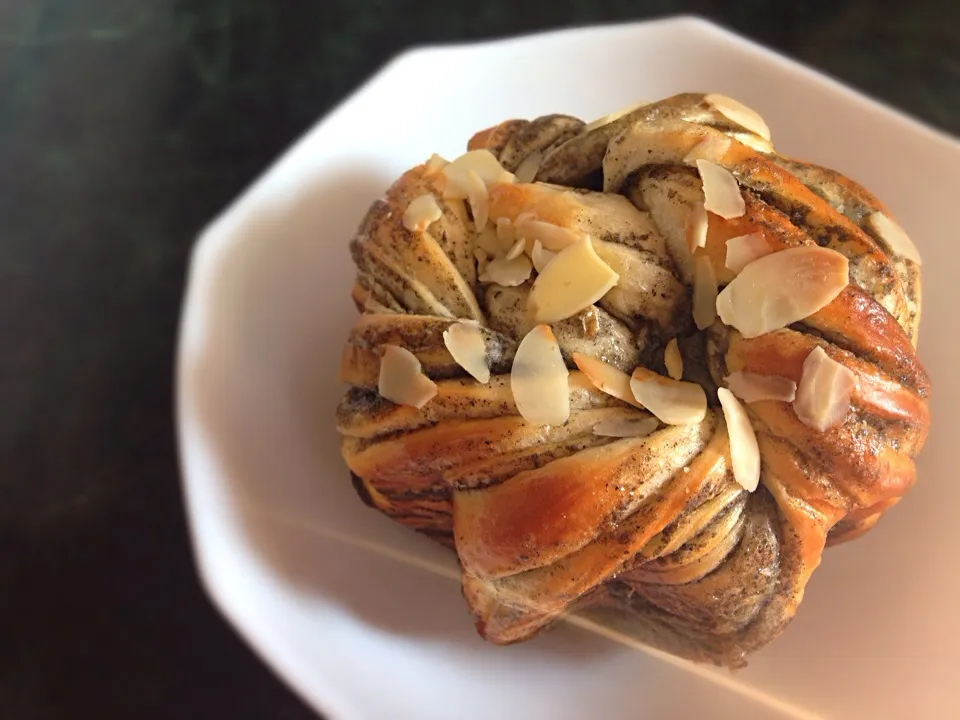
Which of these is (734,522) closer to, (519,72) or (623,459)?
(623,459)

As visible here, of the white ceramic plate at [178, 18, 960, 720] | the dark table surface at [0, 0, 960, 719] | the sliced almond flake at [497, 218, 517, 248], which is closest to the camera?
the sliced almond flake at [497, 218, 517, 248]

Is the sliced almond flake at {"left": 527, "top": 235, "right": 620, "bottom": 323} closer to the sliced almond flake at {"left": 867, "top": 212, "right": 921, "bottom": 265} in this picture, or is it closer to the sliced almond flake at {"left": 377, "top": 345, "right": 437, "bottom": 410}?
the sliced almond flake at {"left": 377, "top": 345, "right": 437, "bottom": 410}

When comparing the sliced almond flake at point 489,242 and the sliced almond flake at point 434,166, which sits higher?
the sliced almond flake at point 434,166

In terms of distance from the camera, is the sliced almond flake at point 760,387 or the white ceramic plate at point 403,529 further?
the white ceramic plate at point 403,529

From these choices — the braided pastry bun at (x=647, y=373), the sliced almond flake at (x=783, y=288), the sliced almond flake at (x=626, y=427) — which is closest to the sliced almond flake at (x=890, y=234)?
the braided pastry bun at (x=647, y=373)

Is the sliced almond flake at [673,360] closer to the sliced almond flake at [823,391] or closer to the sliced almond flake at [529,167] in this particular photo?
the sliced almond flake at [823,391]

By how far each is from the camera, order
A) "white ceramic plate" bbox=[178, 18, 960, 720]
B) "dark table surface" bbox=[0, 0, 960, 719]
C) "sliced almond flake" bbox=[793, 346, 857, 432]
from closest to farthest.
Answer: "sliced almond flake" bbox=[793, 346, 857, 432] → "white ceramic plate" bbox=[178, 18, 960, 720] → "dark table surface" bbox=[0, 0, 960, 719]

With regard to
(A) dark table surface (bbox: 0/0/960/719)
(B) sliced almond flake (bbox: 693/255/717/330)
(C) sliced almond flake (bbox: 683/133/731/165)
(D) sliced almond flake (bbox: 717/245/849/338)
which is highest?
(C) sliced almond flake (bbox: 683/133/731/165)

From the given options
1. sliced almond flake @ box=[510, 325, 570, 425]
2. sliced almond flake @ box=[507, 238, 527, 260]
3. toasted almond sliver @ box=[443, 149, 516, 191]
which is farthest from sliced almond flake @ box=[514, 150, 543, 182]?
sliced almond flake @ box=[510, 325, 570, 425]
